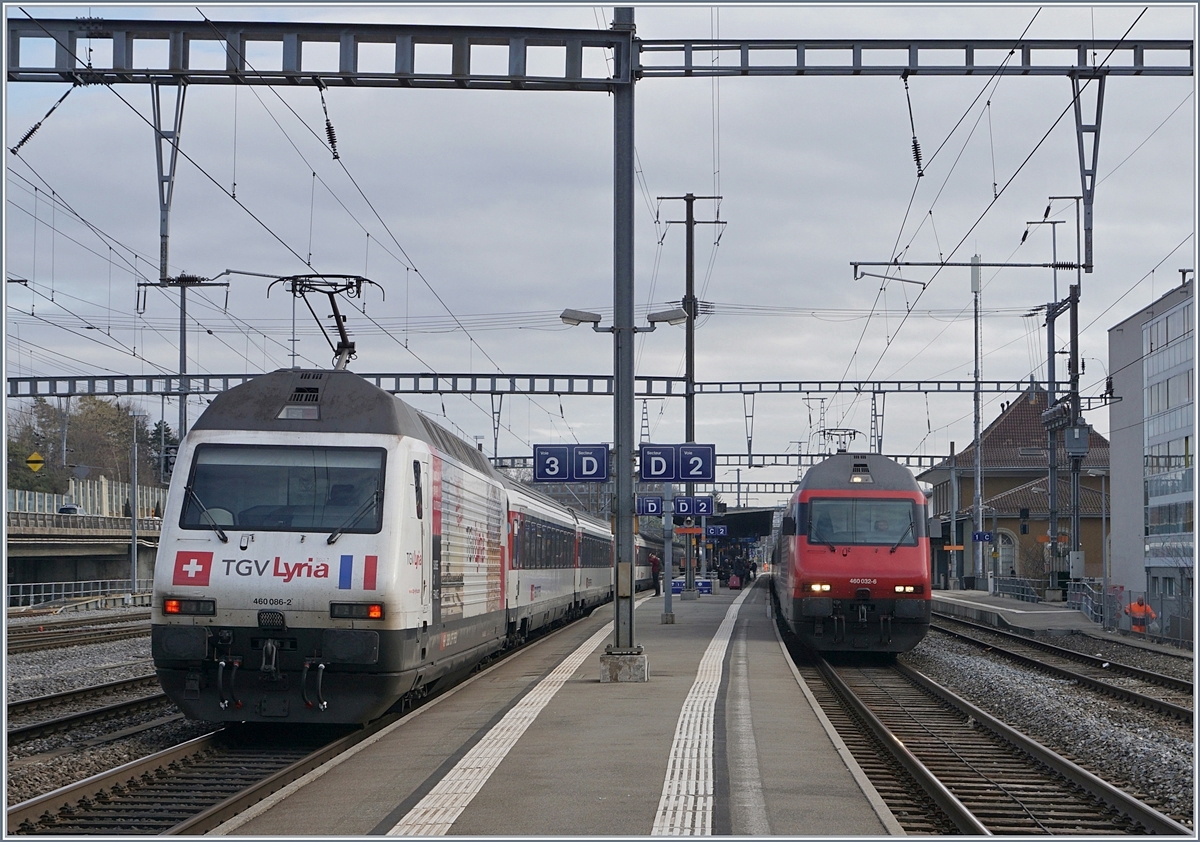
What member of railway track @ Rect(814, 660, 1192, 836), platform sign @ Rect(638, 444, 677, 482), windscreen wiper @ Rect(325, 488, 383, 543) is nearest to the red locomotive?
platform sign @ Rect(638, 444, 677, 482)

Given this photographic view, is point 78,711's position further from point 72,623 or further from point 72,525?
point 72,525

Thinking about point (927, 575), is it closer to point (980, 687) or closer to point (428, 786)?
point (980, 687)

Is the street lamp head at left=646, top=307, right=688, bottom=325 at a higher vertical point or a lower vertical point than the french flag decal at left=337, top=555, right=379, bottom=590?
higher

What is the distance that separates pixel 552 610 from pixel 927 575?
30.8 ft

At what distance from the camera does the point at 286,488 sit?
11.9m

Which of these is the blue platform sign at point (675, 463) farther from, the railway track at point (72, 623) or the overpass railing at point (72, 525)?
the overpass railing at point (72, 525)

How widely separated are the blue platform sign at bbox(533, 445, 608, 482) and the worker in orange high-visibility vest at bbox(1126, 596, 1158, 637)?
14.7m

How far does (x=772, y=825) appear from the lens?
7.93m

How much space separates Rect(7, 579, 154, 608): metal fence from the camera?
45750mm

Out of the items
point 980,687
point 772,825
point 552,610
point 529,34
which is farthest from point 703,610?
point 772,825

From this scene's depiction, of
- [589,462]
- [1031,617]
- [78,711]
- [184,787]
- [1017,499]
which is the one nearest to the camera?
[184,787]

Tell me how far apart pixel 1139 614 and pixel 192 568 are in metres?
26.6

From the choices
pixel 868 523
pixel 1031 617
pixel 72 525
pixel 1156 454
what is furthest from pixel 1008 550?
pixel 868 523

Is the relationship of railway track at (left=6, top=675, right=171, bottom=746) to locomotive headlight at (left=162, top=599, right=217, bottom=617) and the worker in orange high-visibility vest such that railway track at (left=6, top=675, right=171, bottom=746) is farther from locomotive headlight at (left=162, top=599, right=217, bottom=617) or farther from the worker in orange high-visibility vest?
the worker in orange high-visibility vest
